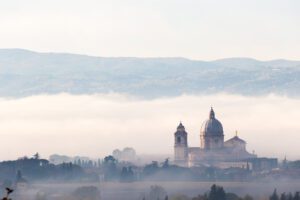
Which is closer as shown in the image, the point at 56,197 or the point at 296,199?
the point at 296,199

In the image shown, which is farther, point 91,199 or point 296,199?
point 91,199

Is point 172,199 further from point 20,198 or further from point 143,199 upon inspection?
point 20,198

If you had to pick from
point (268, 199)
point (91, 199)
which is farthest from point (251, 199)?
point (91, 199)

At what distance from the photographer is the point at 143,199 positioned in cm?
19562

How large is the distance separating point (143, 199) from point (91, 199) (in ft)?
20.9

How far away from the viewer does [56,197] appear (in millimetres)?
198125

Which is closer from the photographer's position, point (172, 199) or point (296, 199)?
point (296, 199)

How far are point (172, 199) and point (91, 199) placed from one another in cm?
967

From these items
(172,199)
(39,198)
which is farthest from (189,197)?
(39,198)

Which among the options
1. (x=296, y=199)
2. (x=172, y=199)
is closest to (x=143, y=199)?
(x=172, y=199)

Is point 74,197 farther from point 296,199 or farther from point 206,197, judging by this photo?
point 296,199

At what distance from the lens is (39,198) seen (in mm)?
192500

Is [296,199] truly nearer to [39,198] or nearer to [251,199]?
[251,199]

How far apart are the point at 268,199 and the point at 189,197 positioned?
38.0 ft
